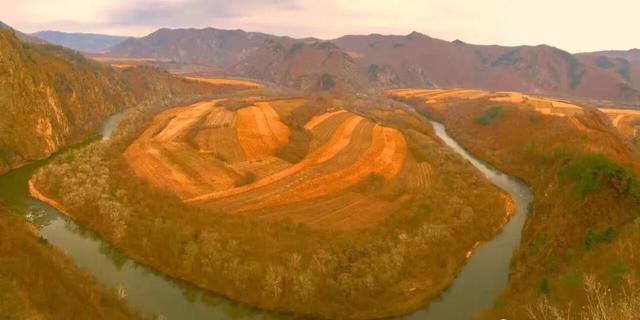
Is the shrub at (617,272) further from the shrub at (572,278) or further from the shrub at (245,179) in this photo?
the shrub at (245,179)

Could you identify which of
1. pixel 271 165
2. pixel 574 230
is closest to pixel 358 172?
pixel 271 165

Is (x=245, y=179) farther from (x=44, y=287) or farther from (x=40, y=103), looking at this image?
(x=40, y=103)

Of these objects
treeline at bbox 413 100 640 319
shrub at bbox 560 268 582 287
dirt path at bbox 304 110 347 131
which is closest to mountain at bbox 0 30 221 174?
dirt path at bbox 304 110 347 131

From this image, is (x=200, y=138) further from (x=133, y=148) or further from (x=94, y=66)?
(x=94, y=66)

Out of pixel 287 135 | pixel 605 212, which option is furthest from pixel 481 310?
pixel 287 135

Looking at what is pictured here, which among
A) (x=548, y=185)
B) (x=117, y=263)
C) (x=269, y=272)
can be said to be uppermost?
(x=548, y=185)
